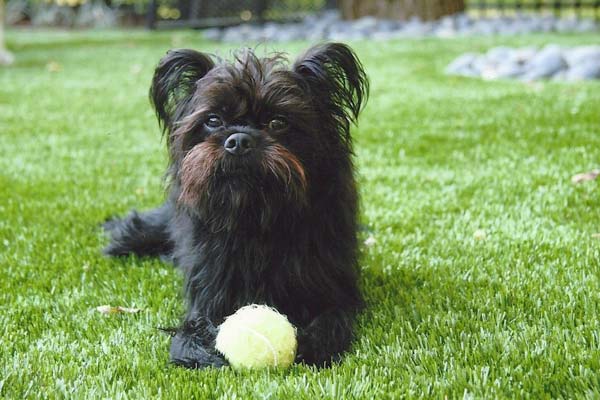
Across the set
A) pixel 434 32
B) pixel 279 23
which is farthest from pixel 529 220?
pixel 279 23

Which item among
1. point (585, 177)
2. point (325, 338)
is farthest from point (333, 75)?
point (585, 177)

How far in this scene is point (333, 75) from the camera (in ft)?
9.93

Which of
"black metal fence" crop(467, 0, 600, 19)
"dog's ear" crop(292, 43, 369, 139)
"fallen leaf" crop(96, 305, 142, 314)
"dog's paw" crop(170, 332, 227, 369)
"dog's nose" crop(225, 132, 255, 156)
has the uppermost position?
"black metal fence" crop(467, 0, 600, 19)

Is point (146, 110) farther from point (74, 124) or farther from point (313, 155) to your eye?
point (313, 155)

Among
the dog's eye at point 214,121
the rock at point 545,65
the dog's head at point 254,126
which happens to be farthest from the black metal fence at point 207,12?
the dog's eye at point 214,121

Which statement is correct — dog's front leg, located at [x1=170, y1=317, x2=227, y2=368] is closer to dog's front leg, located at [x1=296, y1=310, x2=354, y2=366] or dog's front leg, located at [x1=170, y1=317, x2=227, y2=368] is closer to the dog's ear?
dog's front leg, located at [x1=296, y1=310, x2=354, y2=366]

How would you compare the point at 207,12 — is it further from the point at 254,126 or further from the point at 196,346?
the point at 196,346

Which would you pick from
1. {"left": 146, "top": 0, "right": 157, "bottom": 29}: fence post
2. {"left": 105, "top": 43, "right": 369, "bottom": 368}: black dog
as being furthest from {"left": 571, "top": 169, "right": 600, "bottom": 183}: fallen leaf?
{"left": 146, "top": 0, "right": 157, "bottom": 29}: fence post

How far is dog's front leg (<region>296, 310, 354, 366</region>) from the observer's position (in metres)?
2.70

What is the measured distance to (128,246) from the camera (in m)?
4.04

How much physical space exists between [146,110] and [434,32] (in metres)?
10.1

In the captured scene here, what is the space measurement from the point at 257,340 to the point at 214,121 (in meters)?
0.83

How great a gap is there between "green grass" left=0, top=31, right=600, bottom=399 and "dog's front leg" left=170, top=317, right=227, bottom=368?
0.06m

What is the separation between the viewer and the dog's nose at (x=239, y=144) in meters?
2.66
